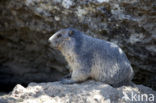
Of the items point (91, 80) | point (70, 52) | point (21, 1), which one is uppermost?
point (21, 1)

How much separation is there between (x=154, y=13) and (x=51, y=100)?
9.08 feet

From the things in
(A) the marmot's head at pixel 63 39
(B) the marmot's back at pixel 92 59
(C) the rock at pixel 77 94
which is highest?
(A) the marmot's head at pixel 63 39

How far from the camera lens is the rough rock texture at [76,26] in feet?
17.8

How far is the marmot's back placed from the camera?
4.48m

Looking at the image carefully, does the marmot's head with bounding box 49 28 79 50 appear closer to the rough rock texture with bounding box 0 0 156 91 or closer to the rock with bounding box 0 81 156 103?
the rock with bounding box 0 81 156 103

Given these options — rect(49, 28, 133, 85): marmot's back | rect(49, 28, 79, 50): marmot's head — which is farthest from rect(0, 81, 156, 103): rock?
rect(49, 28, 79, 50): marmot's head

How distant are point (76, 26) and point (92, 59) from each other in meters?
1.58

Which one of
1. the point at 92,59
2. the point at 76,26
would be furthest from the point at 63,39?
the point at 76,26

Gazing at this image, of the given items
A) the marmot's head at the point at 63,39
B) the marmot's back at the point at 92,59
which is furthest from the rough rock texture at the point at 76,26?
the marmot's head at the point at 63,39

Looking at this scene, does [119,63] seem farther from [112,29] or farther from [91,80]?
[112,29]

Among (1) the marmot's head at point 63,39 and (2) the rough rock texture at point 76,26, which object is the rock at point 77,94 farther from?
(2) the rough rock texture at point 76,26

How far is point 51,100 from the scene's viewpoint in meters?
3.91

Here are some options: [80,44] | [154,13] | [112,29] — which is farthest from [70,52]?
[154,13]

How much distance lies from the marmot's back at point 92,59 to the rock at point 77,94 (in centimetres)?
19
